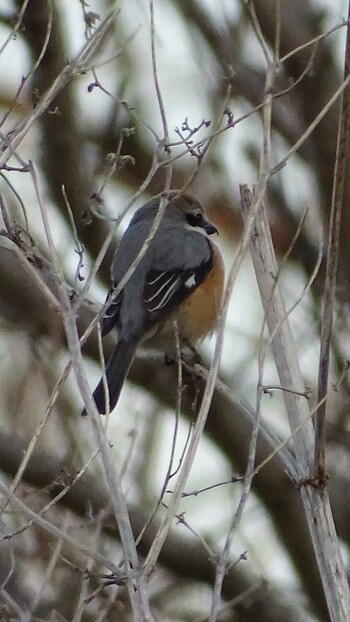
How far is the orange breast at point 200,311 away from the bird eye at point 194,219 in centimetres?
34

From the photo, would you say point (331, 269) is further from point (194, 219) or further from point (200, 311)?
point (194, 219)

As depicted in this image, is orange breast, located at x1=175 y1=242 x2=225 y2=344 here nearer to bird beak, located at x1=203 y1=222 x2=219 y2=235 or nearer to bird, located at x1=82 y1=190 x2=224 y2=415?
bird, located at x1=82 y1=190 x2=224 y2=415

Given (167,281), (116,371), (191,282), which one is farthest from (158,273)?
(116,371)

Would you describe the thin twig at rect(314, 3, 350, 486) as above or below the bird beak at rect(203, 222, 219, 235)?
below

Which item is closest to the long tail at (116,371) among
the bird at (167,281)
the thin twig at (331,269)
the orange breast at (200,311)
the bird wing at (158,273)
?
the bird at (167,281)

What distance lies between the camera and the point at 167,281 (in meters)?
5.43

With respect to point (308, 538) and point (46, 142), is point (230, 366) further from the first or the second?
point (46, 142)

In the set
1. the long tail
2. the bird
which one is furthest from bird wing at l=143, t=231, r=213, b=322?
the long tail

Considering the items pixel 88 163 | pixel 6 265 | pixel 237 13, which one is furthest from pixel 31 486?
pixel 237 13

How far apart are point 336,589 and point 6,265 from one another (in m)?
2.70

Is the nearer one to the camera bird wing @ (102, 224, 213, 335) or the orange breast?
bird wing @ (102, 224, 213, 335)

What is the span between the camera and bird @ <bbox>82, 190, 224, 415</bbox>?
204 inches

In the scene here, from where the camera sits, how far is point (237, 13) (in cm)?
583

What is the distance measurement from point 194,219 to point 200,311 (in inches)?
24.7
